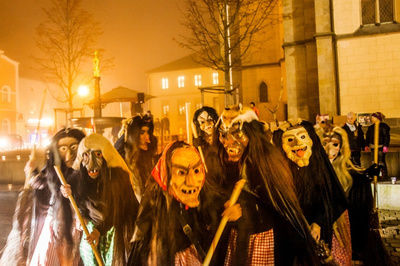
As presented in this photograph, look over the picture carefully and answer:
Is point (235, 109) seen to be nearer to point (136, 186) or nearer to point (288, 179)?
point (288, 179)

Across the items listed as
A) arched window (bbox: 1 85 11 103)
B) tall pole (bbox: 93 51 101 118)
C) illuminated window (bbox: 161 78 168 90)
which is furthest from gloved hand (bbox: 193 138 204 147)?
illuminated window (bbox: 161 78 168 90)

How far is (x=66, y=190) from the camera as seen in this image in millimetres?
3904

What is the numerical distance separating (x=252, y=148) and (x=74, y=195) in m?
1.91

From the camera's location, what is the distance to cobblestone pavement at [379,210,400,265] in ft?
19.0

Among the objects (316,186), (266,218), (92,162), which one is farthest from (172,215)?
(316,186)

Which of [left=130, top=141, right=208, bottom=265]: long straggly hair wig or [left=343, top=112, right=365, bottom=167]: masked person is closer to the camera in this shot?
[left=130, top=141, right=208, bottom=265]: long straggly hair wig

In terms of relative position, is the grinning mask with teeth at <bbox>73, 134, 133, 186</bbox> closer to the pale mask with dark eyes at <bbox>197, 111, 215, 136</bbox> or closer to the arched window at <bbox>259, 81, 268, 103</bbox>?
the pale mask with dark eyes at <bbox>197, 111, 215, 136</bbox>

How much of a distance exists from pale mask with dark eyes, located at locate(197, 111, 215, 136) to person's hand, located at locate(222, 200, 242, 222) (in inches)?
83.2

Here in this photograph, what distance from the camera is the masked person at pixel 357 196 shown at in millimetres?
4705

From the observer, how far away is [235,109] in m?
3.98

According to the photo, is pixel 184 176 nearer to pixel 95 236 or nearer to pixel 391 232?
pixel 95 236

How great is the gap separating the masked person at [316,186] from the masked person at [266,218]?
400mm

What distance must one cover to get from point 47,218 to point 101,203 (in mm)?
632

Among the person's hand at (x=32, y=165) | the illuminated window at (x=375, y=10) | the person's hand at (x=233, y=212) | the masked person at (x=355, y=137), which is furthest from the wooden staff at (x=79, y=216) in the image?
the illuminated window at (x=375, y=10)
